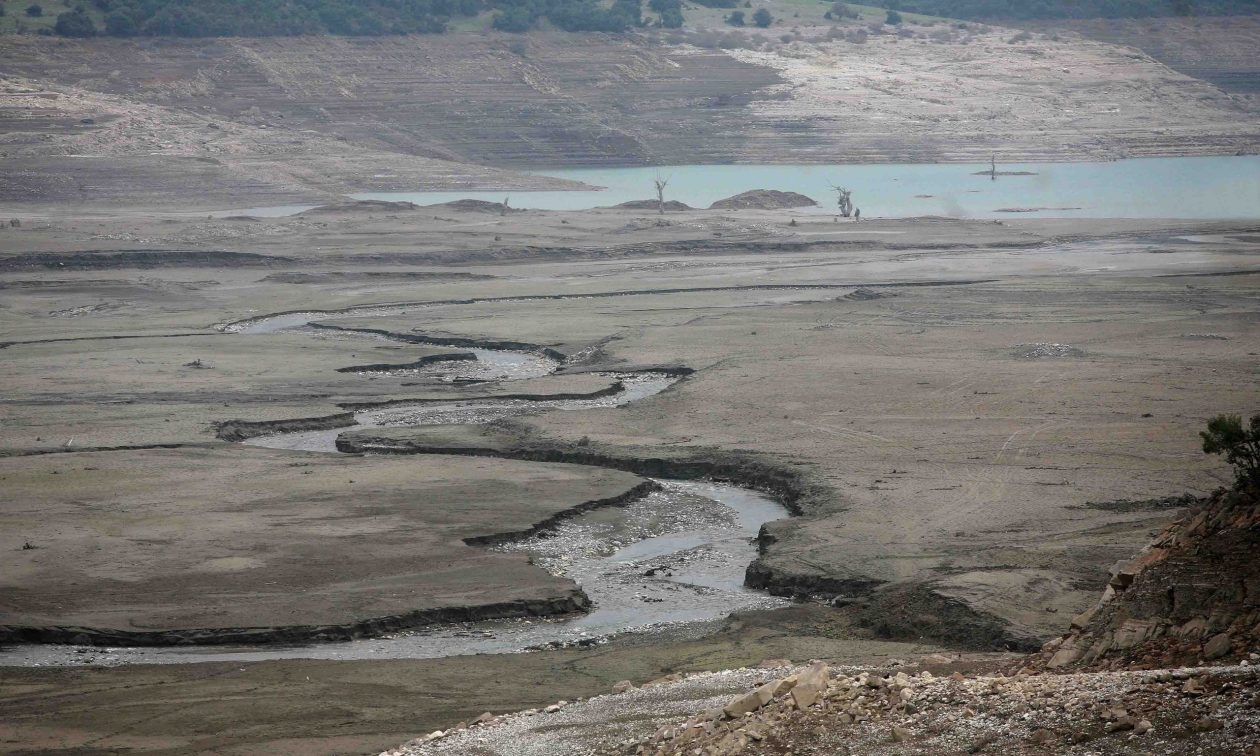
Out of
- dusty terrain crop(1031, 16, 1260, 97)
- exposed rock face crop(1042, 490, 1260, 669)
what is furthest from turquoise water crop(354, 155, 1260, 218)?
exposed rock face crop(1042, 490, 1260, 669)

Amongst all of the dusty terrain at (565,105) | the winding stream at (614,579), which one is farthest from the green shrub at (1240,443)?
the dusty terrain at (565,105)

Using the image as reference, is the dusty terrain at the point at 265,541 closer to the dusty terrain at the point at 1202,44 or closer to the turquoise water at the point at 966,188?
the turquoise water at the point at 966,188

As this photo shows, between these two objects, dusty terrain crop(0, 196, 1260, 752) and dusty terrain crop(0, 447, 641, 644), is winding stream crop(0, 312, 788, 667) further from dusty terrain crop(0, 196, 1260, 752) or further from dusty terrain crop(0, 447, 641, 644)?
dusty terrain crop(0, 196, 1260, 752)

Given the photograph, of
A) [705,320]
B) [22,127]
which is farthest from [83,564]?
[22,127]

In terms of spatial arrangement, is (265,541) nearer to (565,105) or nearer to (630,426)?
(630,426)

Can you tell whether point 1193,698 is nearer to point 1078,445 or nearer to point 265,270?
point 1078,445

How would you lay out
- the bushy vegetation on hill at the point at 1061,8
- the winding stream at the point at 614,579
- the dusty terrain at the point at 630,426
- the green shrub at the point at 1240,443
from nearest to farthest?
1. the green shrub at the point at 1240,443
2. the dusty terrain at the point at 630,426
3. the winding stream at the point at 614,579
4. the bushy vegetation on hill at the point at 1061,8

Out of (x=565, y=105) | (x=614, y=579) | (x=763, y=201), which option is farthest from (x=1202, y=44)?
(x=614, y=579)
